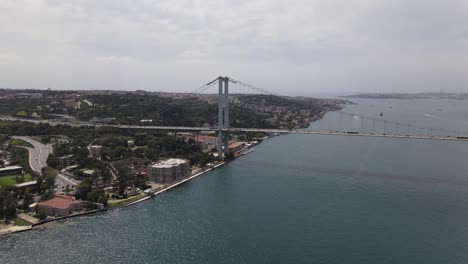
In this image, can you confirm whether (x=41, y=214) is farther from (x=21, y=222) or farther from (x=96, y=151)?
(x=96, y=151)

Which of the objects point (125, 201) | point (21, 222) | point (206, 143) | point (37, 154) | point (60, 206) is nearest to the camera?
point (21, 222)

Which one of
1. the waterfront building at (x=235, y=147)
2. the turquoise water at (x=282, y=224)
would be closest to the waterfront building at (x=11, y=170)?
the turquoise water at (x=282, y=224)

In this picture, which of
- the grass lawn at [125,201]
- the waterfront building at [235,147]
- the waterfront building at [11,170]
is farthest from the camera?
the waterfront building at [235,147]

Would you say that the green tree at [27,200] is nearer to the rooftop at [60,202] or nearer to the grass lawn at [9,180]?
the rooftop at [60,202]

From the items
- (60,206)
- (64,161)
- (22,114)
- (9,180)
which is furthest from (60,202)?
(22,114)

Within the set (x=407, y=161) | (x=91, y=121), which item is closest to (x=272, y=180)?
(x=407, y=161)

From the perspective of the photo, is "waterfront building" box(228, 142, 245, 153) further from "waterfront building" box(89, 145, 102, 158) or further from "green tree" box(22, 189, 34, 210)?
"green tree" box(22, 189, 34, 210)

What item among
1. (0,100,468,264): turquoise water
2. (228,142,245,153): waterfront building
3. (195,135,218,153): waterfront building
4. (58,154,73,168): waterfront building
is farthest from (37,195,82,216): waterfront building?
(228,142,245,153): waterfront building
